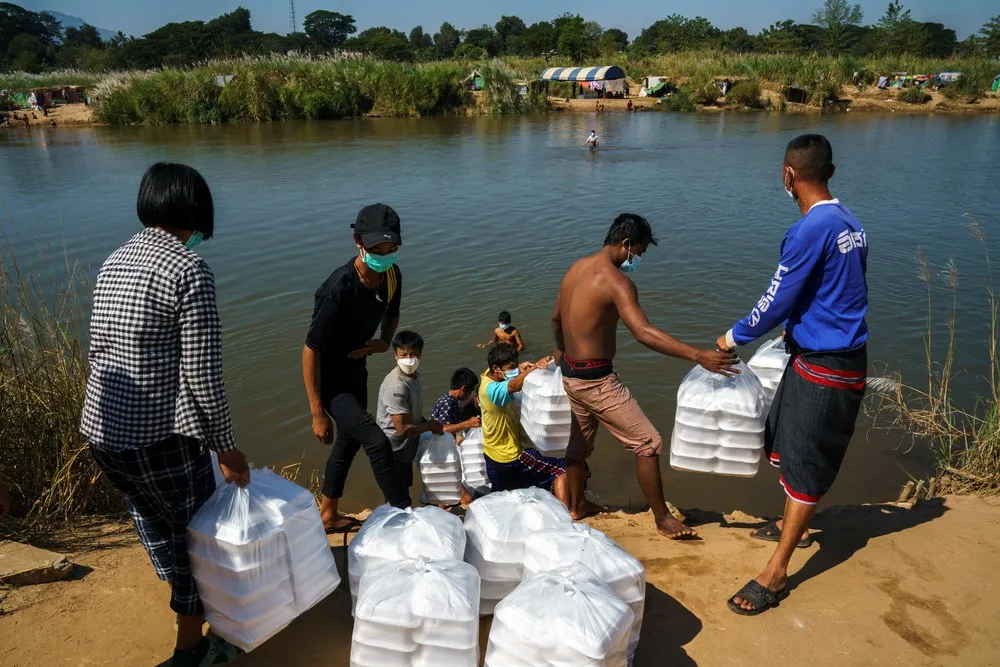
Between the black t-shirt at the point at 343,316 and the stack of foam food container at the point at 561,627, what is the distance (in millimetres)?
1710

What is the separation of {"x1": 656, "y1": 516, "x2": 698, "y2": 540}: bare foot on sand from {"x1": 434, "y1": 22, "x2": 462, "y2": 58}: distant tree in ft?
314

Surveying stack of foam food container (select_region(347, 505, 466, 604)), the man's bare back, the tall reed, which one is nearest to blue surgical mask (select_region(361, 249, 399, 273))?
the man's bare back

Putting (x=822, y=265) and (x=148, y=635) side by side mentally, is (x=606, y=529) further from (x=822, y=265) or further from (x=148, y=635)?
(x=148, y=635)

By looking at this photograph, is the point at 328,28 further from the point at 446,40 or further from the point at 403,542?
the point at 403,542

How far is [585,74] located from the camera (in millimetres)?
41500

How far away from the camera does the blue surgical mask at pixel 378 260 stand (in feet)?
11.5

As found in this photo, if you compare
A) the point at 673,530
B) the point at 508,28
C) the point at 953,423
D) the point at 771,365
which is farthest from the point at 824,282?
the point at 508,28

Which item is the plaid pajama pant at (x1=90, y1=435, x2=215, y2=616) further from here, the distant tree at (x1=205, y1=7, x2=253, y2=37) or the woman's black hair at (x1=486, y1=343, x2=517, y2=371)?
the distant tree at (x1=205, y1=7, x2=253, y2=37)

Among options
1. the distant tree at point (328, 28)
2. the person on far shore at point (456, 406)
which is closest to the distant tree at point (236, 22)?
the distant tree at point (328, 28)

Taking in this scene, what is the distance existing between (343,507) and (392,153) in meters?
19.1

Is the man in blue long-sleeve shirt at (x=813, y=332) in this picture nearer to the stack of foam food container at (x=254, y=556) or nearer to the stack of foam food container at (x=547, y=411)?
the stack of foam food container at (x=547, y=411)

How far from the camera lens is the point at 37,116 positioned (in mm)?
34188

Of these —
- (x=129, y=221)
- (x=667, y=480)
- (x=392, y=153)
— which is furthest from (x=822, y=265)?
(x=392, y=153)

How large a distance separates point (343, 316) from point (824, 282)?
2.32m
